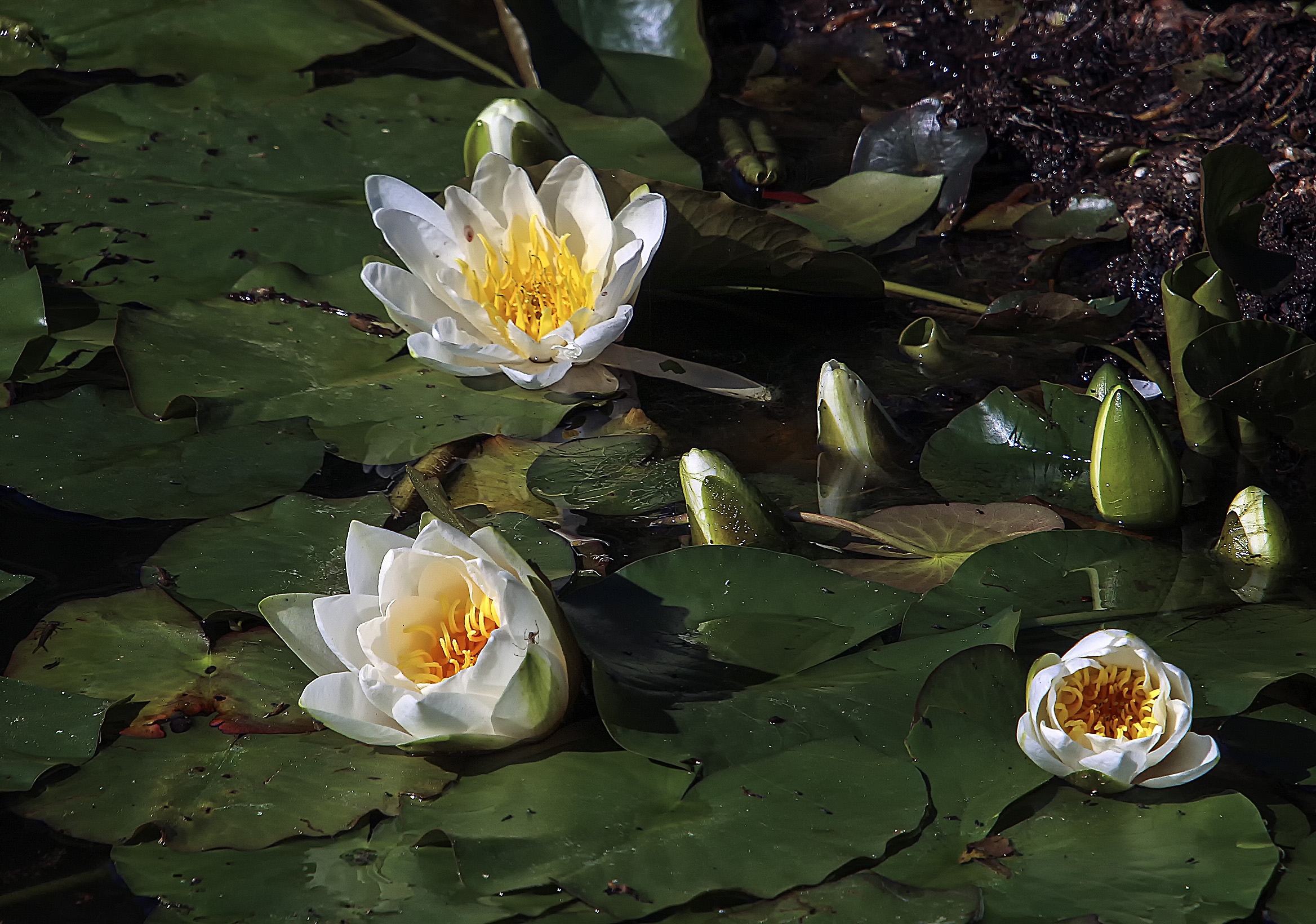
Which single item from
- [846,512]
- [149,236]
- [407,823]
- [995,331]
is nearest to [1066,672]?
[846,512]

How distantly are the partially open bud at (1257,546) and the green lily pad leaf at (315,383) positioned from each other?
122 cm

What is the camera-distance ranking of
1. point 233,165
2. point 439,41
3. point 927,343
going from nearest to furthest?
1. point 927,343
2. point 233,165
3. point 439,41

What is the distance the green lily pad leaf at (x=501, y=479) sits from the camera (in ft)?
6.48

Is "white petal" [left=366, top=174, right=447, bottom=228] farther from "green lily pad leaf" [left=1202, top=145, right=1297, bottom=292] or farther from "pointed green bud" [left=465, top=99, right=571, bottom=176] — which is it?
"green lily pad leaf" [left=1202, top=145, right=1297, bottom=292]

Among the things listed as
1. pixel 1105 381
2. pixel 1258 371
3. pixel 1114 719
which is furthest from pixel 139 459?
pixel 1258 371

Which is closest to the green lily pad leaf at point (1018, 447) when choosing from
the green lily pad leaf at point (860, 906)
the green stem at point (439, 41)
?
the green lily pad leaf at point (860, 906)

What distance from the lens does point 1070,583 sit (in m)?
1.73

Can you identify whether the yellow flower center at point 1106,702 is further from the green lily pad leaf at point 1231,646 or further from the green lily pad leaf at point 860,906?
the green lily pad leaf at point 860,906

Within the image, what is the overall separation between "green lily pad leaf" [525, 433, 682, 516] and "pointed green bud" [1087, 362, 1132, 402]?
0.81 m

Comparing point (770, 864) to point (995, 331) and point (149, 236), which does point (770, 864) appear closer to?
point (995, 331)

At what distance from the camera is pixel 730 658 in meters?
1.55

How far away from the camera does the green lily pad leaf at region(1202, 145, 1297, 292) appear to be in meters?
1.84

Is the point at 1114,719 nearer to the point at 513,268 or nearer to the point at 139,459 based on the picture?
the point at 513,268

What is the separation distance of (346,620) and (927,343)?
1405 mm
